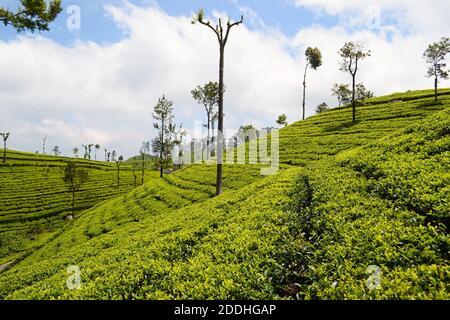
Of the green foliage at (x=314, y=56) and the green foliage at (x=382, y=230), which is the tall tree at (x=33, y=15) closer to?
the green foliage at (x=382, y=230)

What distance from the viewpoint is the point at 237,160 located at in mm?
41688

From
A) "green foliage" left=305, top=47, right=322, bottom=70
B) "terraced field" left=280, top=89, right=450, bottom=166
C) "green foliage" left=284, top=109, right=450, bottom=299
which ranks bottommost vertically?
"green foliage" left=284, top=109, right=450, bottom=299

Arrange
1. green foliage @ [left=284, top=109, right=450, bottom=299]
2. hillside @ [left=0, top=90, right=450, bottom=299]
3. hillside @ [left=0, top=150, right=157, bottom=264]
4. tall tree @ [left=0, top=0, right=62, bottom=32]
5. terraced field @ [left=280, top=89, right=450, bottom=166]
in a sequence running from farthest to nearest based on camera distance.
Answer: hillside @ [left=0, top=150, right=157, bottom=264]
terraced field @ [left=280, top=89, right=450, bottom=166]
tall tree @ [left=0, top=0, right=62, bottom=32]
hillside @ [left=0, top=90, right=450, bottom=299]
green foliage @ [left=284, top=109, right=450, bottom=299]

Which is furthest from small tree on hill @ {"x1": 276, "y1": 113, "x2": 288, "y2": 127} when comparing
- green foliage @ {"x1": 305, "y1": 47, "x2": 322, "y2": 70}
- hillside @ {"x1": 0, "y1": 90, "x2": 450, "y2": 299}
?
hillside @ {"x1": 0, "y1": 90, "x2": 450, "y2": 299}

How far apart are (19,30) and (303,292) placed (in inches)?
775

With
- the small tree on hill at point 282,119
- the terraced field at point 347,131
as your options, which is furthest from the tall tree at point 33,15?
the small tree on hill at point 282,119

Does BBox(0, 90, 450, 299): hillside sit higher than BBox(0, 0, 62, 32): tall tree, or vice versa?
BBox(0, 0, 62, 32): tall tree

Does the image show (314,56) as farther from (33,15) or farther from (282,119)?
(33,15)

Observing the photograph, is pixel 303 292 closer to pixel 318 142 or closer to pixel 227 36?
pixel 227 36

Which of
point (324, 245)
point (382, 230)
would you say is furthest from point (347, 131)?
point (324, 245)

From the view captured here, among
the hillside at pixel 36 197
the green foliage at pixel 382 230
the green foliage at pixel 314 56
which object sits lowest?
the hillside at pixel 36 197

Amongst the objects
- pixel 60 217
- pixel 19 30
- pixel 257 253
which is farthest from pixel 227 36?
pixel 60 217

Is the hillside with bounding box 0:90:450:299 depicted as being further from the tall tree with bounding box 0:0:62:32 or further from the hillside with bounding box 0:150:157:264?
the hillside with bounding box 0:150:157:264

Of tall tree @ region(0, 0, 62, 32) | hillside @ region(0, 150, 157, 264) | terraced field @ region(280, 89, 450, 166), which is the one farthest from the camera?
hillside @ region(0, 150, 157, 264)
